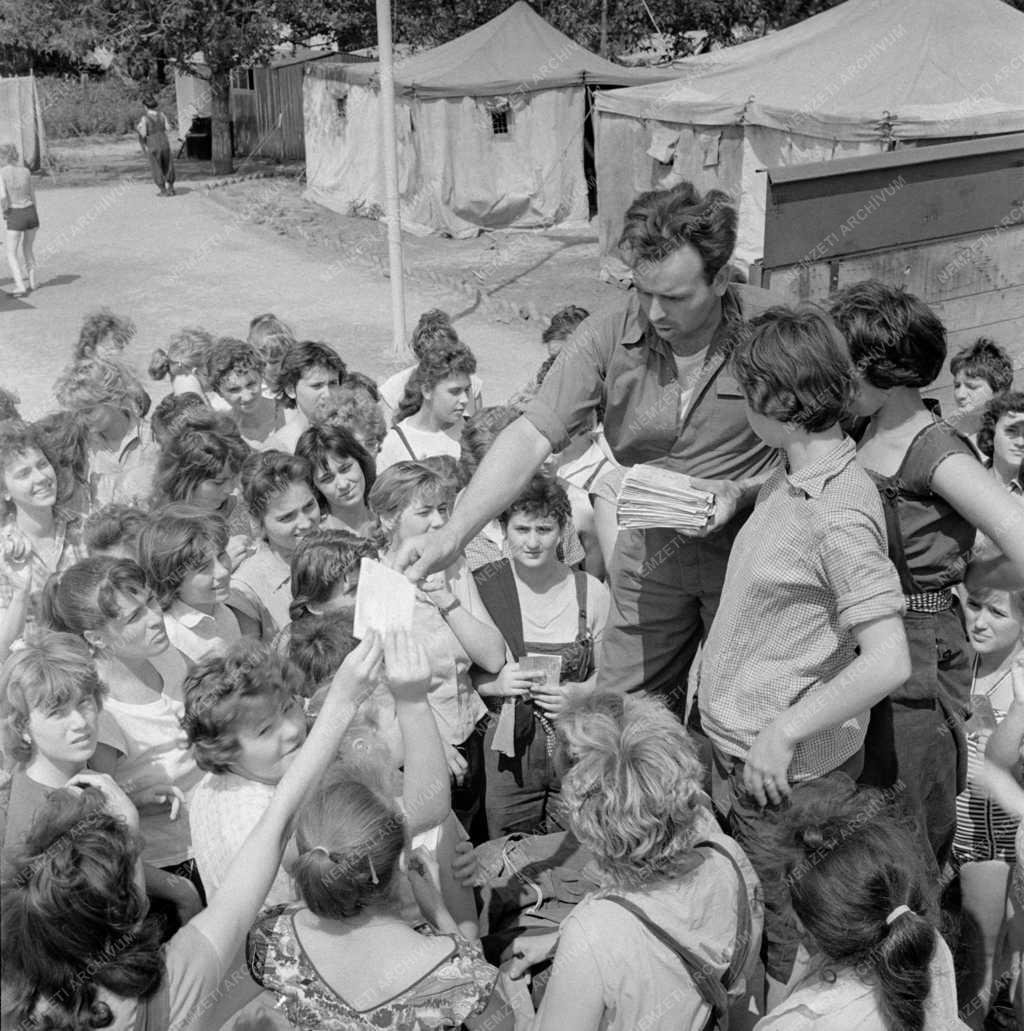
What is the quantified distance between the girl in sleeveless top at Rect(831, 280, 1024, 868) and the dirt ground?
780 cm

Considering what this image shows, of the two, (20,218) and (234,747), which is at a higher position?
(20,218)

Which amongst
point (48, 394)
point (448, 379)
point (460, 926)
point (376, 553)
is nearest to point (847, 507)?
point (460, 926)

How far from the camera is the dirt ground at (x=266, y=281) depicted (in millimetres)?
12750

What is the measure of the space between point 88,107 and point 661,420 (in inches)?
1328

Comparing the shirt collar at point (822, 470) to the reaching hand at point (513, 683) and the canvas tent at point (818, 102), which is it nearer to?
the reaching hand at point (513, 683)

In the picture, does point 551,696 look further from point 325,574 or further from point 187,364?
point 187,364

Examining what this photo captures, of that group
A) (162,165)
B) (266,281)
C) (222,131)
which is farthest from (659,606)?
(222,131)

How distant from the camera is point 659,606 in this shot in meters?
3.75

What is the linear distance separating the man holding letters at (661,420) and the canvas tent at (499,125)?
1568 cm

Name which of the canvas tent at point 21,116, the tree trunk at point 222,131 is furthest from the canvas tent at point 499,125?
the canvas tent at point 21,116

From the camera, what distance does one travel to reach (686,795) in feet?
8.97

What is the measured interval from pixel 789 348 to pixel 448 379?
333cm

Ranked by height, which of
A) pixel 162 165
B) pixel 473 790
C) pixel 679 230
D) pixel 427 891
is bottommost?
pixel 473 790

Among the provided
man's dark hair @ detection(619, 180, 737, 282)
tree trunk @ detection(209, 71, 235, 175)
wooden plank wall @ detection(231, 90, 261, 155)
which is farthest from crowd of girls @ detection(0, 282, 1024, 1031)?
wooden plank wall @ detection(231, 90, 261, 155)
